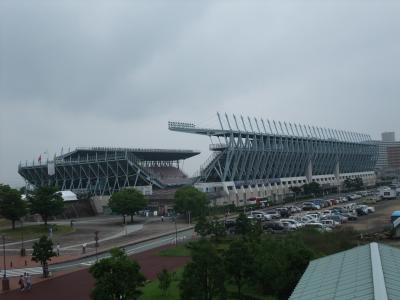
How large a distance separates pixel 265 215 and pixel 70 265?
94.6 feet

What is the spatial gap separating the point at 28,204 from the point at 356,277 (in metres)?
56.2

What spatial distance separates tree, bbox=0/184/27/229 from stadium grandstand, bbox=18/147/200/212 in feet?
94.6

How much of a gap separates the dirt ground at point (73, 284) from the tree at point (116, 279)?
8.35m

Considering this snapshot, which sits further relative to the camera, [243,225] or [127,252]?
[127,252]

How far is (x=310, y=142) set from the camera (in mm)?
118750

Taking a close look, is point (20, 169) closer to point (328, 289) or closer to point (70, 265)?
point (70, 265)

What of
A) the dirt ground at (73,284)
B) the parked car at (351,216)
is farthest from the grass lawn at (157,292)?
the parked car at (351,216)

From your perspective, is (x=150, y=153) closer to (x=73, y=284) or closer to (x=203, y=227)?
(x=203, y=227)

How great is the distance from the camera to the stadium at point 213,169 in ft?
292

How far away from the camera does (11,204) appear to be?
5653cm

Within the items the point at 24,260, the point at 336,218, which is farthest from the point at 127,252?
the point at 336,218

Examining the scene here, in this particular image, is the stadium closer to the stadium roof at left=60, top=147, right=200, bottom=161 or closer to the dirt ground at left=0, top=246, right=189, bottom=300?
the stadium roof at left=60, top=147, right=200, bottom=161

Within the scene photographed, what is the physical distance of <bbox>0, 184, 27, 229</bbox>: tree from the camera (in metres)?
56.5

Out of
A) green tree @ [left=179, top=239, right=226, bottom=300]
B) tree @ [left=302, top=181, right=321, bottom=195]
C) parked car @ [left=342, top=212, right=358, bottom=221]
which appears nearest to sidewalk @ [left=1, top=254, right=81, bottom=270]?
green tree @ [left=179, top=239, right=226, bottom=300]
